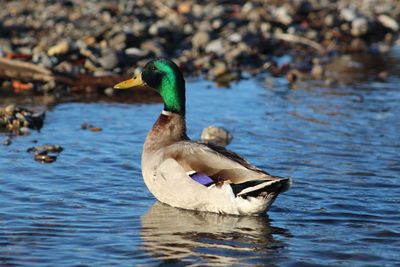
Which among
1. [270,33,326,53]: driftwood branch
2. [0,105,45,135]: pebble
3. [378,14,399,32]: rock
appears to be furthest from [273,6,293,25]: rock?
[0,105,45,135]: pebble

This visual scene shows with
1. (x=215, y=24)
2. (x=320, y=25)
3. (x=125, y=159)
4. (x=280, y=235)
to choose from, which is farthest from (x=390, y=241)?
(x=320, y=25)

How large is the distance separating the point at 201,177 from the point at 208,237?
621 millimetres

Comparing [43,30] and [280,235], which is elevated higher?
[43,30]

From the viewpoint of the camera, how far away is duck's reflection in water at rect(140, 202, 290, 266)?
5.36m

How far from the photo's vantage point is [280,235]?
5.95 meters

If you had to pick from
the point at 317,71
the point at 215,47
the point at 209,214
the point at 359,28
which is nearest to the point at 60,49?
the point at 215,47

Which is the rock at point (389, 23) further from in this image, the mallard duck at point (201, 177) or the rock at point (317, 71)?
the mallard duck at point (201, 177)

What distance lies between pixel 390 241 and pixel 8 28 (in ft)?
39.2

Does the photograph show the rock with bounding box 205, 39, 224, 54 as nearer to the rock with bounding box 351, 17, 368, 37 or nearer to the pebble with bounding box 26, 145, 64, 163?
the rock with bounding box 351, 17, 368, 37

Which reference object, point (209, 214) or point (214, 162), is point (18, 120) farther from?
point (214, 162)

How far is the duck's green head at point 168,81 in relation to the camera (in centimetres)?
720

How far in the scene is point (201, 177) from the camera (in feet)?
20.5

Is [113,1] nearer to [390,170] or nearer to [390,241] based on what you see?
[390,170]

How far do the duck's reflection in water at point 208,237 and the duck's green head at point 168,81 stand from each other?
106 cm
